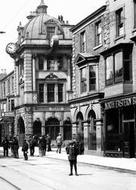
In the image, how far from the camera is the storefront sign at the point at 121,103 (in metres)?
29.5

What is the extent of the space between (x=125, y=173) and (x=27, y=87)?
37476 mm

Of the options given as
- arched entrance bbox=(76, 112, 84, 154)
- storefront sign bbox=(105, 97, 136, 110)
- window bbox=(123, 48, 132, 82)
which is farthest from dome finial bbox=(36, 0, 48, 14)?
window bbox=(123, 48, 132, 82)

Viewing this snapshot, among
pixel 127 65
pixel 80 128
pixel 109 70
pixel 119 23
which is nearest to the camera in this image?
pixel 127 65

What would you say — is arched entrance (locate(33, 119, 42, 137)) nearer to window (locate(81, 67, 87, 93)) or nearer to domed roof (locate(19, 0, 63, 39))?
domed roof (locate(19, 0, 63, 39))

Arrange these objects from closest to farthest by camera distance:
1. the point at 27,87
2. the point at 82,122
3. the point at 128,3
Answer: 1. the point at 128,3
2. the point at 82,122
3. the point at 27,87

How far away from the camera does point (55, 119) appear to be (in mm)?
59406

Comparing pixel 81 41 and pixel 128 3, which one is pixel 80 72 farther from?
pixel 128 3

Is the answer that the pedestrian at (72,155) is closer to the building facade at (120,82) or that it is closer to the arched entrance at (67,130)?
the building facade at (120,82)

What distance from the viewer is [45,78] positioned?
58969 mm

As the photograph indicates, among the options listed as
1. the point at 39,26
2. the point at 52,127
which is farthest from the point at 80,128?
the point at 39,26

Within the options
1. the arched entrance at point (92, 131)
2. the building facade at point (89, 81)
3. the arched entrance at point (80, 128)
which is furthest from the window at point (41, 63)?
the arched entrance at point (92, 131)

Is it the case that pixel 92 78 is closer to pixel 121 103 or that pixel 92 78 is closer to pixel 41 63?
pixel 121 103

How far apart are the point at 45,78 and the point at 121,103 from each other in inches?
1131

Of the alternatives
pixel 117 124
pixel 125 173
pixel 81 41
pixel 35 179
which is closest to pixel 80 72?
pixel 81 41
